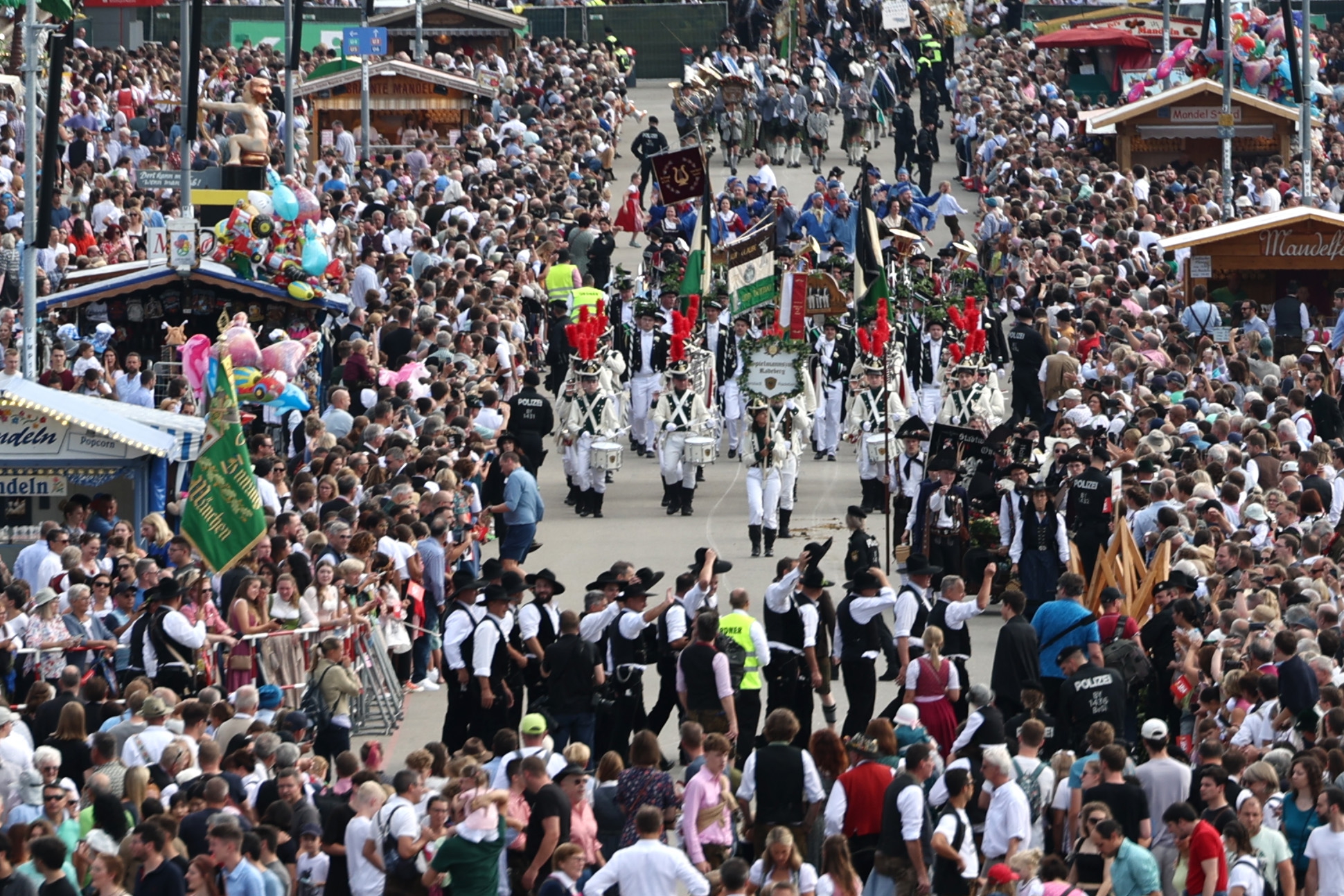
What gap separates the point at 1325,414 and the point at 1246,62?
59.0 feet

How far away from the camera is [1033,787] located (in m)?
12.8

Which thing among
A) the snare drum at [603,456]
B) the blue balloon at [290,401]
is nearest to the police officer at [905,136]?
the snare drum at [603,456]

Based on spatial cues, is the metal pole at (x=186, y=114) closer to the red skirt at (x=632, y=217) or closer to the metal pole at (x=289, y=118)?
the metal pole at (x=289, y=118)

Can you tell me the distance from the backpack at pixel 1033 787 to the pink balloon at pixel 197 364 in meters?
10.4

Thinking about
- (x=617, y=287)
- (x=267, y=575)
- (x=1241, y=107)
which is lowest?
(x=267, y=575)

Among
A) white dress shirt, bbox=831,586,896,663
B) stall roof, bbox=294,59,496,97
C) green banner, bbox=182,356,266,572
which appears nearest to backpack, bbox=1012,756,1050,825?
white dress shirt, bbox=831,586,896,663

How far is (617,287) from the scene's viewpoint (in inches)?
1102

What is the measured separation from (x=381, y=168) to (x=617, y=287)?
8.82 m

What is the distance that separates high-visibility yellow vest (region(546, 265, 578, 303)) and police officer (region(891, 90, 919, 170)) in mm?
14711

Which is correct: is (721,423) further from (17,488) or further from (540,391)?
(17,488)

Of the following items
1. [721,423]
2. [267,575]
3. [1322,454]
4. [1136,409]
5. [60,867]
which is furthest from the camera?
[721,423]

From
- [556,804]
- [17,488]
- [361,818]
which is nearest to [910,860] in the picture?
[556,804]

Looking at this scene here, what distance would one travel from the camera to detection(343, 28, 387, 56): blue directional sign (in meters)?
35.8

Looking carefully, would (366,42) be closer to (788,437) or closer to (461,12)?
(461,12)
